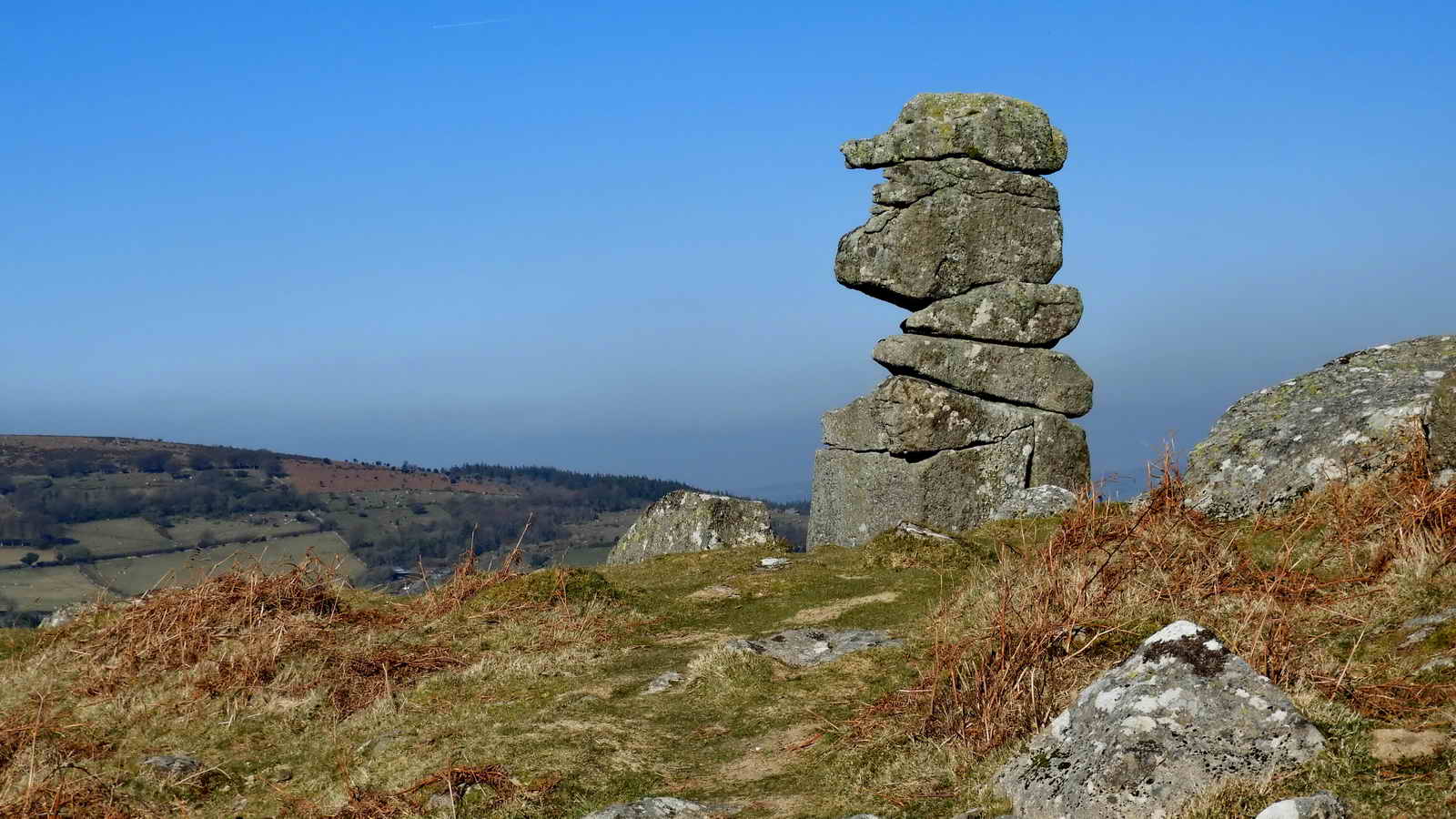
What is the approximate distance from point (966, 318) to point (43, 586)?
124m

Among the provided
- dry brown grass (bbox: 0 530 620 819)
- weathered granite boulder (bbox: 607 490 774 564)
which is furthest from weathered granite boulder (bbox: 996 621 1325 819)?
weathered granite boulder (bbox: 607 490 774 564)

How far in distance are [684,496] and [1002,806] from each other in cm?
1634

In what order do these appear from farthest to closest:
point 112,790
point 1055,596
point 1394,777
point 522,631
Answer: point 522,631 < point 112,790 < point 1055,596 < point 1394,777

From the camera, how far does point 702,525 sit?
22531 mm

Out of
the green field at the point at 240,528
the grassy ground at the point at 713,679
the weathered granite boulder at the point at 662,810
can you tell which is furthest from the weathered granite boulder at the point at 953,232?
the green field at the point at 240,528

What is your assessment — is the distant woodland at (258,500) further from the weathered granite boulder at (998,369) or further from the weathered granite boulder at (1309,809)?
the weathered granite boulder at (1309,809)

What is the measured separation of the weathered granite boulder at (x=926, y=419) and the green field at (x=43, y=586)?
335ft

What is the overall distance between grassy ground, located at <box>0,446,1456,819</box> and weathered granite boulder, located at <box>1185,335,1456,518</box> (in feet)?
2.08

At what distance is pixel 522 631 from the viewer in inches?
563

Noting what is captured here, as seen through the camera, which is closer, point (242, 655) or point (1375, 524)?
point (1375, 524)

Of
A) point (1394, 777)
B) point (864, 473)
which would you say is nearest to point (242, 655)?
point (1394, 777)

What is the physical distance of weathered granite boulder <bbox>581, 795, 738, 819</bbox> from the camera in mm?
8109

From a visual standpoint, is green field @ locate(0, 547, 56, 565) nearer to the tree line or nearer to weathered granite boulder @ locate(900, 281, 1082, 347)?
the tree line

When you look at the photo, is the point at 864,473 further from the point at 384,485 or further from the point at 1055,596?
the point at 384,485
